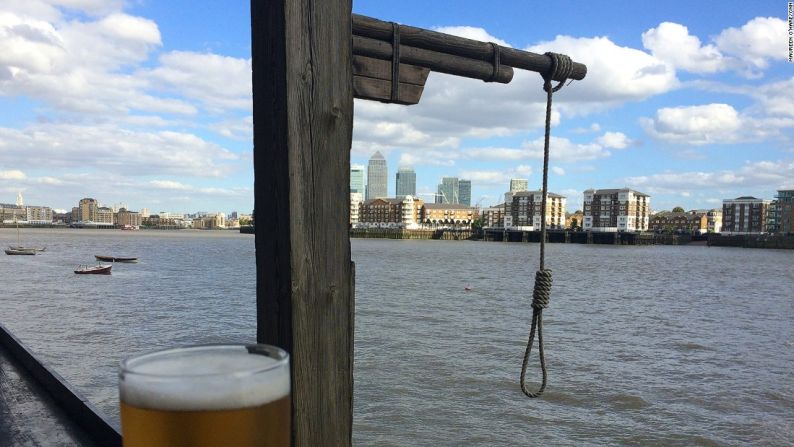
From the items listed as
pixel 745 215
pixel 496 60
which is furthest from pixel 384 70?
pixel 745 215

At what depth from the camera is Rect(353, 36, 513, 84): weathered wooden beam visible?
7.74ft

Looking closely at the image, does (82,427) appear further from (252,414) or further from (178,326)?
(178,326)

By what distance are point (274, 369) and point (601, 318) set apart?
25.7 m

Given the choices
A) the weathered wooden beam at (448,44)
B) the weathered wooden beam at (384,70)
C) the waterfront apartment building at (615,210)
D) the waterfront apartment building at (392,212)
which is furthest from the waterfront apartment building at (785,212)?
the weathered wooden beam at (384,70)

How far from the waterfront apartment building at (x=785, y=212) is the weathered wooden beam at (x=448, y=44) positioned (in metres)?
167

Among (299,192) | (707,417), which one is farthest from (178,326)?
(299,192)

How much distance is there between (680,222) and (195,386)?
198764 millimetres

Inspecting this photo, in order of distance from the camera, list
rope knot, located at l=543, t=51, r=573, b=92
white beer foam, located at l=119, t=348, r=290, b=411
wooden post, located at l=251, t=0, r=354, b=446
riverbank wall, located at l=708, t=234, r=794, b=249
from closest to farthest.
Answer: white beer foam, located at l=119, t=348, r=290, b=411 < wooden post, located at l=251, t=0, r=354, b=446 < rope knot, located at l=543, t=51, r=573, b=92 < riverbank wall, located at l=708, t=234, r=794, b=249

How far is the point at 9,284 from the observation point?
31.4m

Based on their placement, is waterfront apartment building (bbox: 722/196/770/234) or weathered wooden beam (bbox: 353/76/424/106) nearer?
weathered wooden beam (bbox: 353/76/424/106)

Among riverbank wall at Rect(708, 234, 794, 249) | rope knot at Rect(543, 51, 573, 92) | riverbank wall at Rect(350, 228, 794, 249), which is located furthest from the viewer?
riverbank wall at Rect(350, 228, 794, 249)

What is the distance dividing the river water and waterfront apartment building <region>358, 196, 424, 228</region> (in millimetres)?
144705

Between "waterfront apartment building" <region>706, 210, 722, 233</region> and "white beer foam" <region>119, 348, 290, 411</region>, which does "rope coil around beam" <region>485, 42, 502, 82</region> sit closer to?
"white beer foam" <region>119, 348, 290, 411</region>

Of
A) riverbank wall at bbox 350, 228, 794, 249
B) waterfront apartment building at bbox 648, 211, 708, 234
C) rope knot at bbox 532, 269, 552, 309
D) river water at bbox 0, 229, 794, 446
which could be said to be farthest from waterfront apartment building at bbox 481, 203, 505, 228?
rope knot at bbox 532, 269, 552, 309
